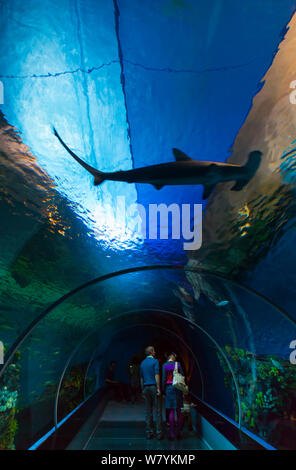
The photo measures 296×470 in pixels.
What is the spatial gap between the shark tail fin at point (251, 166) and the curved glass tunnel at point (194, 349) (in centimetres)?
214

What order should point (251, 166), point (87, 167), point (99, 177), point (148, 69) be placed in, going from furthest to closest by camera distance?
point (251, 166) → point (87, 167) → point (99, 177) → point (148, 69)

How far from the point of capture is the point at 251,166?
11.5 feet

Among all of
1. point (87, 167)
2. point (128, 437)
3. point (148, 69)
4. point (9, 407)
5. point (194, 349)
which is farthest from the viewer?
point (194, 349)

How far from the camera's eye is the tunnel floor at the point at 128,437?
606 cm

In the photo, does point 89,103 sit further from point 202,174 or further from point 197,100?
point 202,174

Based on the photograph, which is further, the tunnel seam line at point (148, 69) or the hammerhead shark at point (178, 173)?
the hammerhead shark at point (178, 173)

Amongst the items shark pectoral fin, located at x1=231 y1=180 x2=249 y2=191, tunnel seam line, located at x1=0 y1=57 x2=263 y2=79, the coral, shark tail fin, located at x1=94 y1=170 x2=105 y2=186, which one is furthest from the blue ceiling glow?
the coral

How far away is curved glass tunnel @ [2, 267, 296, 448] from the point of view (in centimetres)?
637

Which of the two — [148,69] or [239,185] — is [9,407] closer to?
[239,185]

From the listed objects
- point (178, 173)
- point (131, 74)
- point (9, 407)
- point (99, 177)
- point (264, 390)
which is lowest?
point (9, 407)

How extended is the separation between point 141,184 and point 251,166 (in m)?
1.37

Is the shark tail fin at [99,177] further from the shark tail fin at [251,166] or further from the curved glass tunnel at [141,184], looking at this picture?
the shark tail fin at [251,166]

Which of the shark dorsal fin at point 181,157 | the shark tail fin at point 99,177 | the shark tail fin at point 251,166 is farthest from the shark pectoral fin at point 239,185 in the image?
the shark tail fin at point 99,177

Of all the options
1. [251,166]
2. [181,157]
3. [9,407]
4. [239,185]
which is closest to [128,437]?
[9,407]
